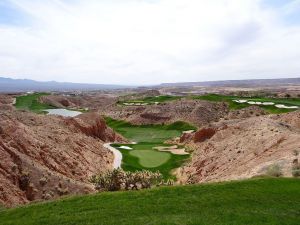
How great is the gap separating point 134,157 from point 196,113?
37.5 m

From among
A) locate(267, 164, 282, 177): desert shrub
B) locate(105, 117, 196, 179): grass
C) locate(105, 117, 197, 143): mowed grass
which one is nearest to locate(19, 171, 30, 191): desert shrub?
locate(105, 117, 196, 179): grass

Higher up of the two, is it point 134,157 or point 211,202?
point 211,202

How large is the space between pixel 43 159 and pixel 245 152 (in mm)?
16272

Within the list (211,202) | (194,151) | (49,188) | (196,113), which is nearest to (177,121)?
(196,113)

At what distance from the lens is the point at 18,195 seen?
81.3ft

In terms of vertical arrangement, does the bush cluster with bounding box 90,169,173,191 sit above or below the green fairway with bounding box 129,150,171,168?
above

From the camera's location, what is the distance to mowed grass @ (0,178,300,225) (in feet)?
51.6

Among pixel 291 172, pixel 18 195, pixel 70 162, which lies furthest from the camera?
pixel 70 162

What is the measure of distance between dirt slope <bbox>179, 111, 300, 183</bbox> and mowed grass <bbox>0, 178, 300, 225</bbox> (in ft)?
15.4

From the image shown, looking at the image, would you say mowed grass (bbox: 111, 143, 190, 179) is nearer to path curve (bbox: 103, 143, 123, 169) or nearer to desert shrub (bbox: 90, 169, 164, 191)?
path curve (bbox: 103, 143, 123, 169)

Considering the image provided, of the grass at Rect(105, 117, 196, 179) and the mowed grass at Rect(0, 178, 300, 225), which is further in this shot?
the grass at Rect(105, 117, 196, 179)

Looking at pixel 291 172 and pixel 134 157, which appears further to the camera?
pixel 134 157

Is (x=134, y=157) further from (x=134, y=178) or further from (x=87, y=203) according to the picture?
(x=87, y=203)

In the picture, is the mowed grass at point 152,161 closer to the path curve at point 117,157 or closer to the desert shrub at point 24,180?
the path curve at point 117,157
